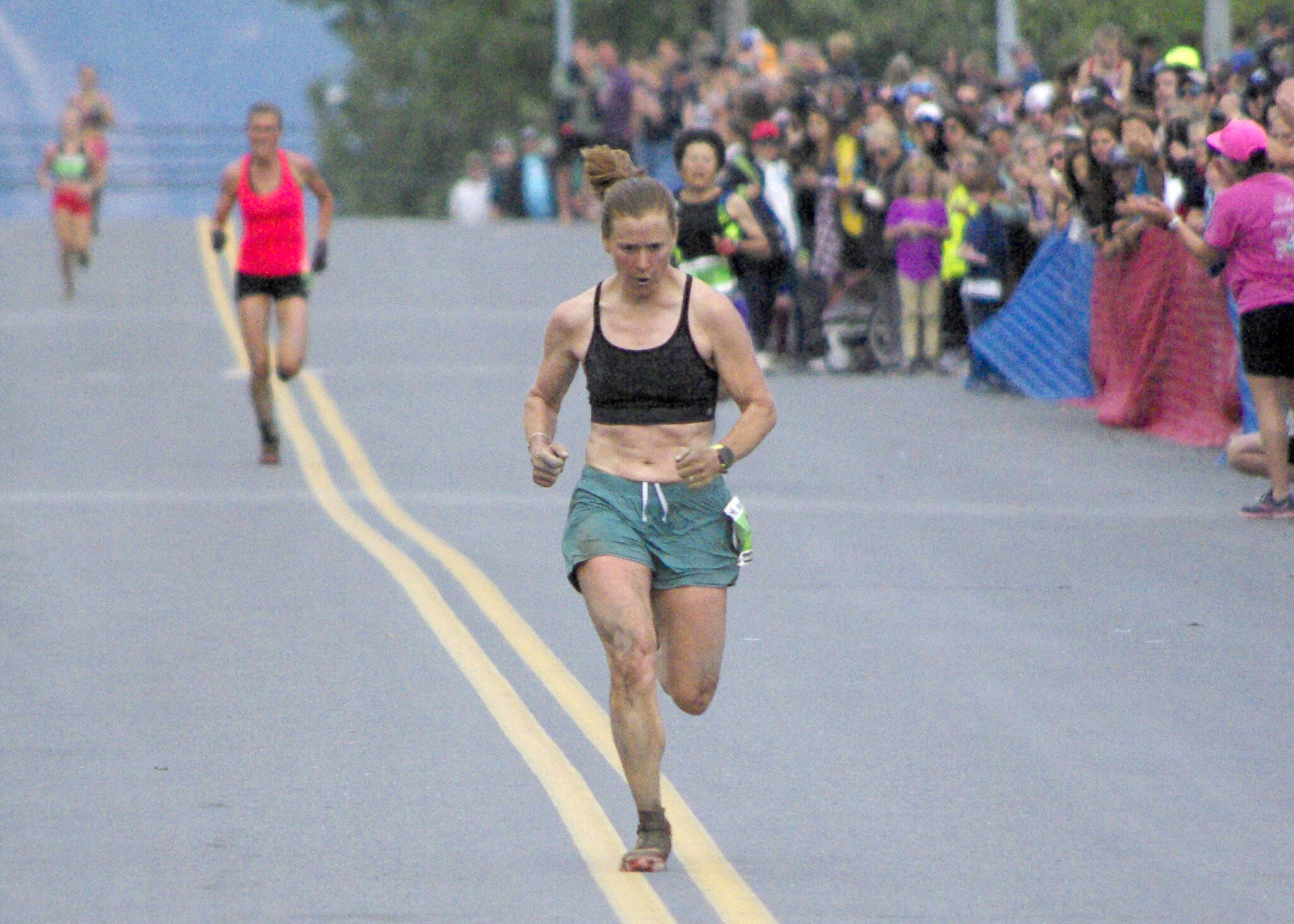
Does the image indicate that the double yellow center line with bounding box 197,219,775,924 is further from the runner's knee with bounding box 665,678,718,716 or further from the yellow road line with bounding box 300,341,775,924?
the runner's knee with bounding box 665,678,718,716

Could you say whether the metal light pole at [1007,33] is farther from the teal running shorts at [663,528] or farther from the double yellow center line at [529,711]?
the teal running shorts at [663,528]

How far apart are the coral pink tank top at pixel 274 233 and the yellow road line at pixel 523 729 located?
1.27m

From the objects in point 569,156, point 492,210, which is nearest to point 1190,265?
point 569,156

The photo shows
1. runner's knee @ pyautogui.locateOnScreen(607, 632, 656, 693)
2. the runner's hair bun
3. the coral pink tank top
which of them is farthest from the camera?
the coral pink tank top

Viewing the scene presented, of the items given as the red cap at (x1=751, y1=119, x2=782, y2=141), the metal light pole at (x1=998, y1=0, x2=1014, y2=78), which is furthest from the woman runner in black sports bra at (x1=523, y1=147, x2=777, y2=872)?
the metal light pole at (x1=998, y1=0, x2=1014, y2=78)

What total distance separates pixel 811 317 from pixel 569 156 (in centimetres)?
1596

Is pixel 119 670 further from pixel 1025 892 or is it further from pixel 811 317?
pixel 811 317

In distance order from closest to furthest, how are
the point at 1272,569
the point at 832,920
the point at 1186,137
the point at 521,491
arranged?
the point at 832,920
the point at 1272,569
the point at 521,491
the point at 1186,137

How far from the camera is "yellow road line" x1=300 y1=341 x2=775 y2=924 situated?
20.2ft

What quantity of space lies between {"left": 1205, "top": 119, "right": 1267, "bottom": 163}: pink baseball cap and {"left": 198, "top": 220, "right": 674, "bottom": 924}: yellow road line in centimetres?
458

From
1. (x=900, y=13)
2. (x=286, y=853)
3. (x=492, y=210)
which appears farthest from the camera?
(x=900, y=13)

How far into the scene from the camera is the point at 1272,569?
11.4 meters

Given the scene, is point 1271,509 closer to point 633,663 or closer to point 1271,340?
point 1271,340

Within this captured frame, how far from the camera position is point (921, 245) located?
67.1 ft
